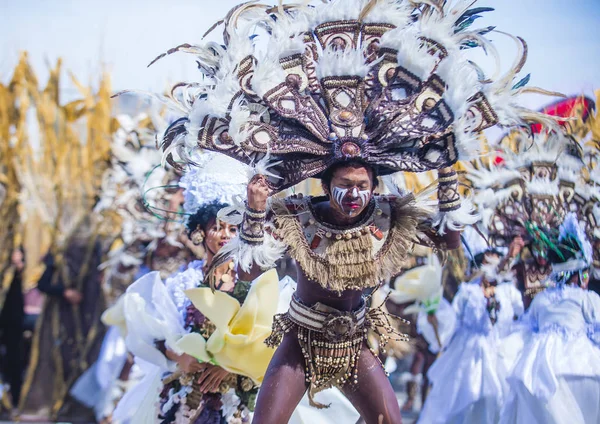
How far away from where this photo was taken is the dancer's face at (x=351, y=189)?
3504 millimetres

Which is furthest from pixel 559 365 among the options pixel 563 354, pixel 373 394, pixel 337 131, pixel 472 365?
pixel 337 131

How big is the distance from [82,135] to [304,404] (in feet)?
19.4

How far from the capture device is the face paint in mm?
3500

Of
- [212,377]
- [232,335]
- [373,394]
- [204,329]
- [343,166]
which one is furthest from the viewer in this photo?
[204,329]

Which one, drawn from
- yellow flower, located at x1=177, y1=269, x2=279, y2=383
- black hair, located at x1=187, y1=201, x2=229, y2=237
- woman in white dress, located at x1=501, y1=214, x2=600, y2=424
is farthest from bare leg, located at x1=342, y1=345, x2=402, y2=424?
woman in white dress, located at x1=501, y1=214, x2=600, y2=424

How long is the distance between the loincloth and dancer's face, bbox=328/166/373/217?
52 cm

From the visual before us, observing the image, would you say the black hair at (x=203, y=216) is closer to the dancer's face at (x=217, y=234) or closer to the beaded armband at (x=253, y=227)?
the dancer's face at (x=217, y=234)

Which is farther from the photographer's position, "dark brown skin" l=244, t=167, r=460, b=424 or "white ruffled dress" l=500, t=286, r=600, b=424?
"white ruffled dress" l=500, t=286, r=600, b=424

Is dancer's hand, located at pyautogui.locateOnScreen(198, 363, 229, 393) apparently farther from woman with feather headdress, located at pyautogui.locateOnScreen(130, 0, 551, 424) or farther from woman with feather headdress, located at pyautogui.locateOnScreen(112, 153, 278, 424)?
woman with feather headdress, located at pyautogui.locateOnScreen(130, 0, 551, 424)

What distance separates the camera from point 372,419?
3.66 m

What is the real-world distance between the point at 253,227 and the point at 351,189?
484mm

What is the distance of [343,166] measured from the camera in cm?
355

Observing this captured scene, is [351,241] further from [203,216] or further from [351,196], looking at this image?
[203,216]

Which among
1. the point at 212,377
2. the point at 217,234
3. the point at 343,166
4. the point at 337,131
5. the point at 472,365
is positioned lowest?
Result: the point at 472,365
